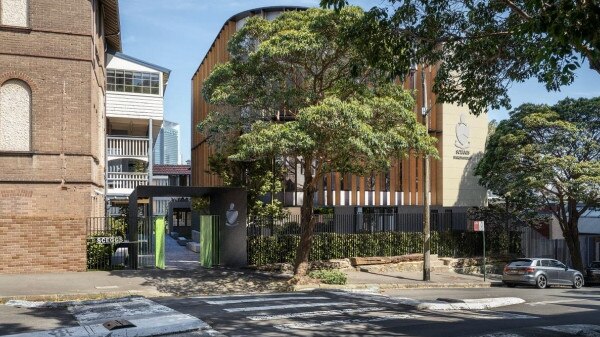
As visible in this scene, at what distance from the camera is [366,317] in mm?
13195

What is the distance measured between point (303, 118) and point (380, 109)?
2.68m

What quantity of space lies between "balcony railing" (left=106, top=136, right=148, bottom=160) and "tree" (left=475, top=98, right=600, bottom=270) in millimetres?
17266

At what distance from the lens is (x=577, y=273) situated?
85.8 ft

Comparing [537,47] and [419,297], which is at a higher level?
[537,47]

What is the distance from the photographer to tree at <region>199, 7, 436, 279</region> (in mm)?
17422

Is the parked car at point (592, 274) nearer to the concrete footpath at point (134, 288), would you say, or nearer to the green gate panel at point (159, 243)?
the concrete footpath at point (134, 288)

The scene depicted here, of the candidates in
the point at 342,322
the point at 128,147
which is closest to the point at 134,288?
the point at 342,322

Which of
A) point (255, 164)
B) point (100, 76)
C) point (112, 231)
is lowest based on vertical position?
point (112, 231)

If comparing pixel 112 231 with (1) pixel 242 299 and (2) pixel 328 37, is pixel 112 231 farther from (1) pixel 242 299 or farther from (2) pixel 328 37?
(2) pixel 328 37

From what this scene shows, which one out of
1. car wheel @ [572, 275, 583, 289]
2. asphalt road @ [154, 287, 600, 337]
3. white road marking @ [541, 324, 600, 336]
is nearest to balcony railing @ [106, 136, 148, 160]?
asphalt road @ [154, 287, 600, 337]

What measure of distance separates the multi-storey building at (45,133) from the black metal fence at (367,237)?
6.49 metres

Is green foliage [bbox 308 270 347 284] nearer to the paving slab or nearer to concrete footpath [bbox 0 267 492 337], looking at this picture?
concrete footpath [bbox 0 267 492 337]

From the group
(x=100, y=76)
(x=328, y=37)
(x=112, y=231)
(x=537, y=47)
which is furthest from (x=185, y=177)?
(x=537, y=47)

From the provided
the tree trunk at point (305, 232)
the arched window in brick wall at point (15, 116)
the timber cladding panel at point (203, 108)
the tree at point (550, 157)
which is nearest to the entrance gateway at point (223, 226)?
the tree trunk at point (305, 232)
